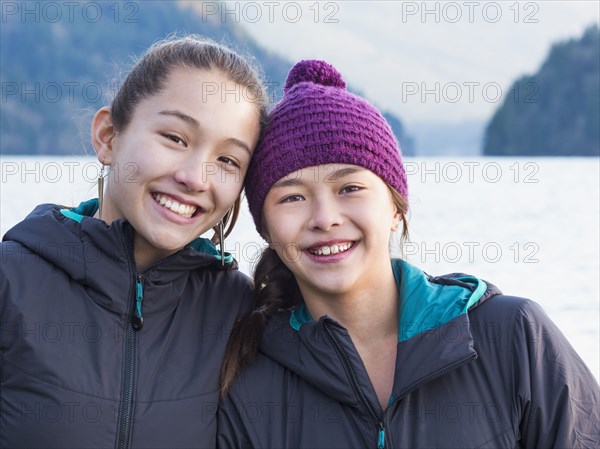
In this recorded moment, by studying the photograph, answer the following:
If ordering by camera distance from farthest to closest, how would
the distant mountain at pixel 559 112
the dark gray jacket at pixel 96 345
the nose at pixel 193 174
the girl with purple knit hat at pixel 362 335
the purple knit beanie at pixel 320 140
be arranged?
1. the distant mountain at pixel 559 112
2. the purple knit beanie at pixel 320 140
3. the nose at pixel 193 174
4. the girl with purple knit hat at pixel 362 335
5. the dark gray jacket at pixel 96 345

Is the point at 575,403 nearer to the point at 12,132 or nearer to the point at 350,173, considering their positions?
the point at 350,173

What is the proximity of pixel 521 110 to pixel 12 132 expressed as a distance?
164 feet

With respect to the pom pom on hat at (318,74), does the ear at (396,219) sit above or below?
below

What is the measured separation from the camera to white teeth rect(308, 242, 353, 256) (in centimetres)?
247

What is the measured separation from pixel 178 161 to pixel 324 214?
51 cm

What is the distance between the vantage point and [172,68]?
2.53 m

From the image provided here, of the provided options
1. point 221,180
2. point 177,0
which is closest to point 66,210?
point 221,180

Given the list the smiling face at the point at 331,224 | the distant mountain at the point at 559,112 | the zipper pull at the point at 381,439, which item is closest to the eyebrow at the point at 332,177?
the smiling face at the point at 331,224

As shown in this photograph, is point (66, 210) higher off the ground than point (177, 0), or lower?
lower

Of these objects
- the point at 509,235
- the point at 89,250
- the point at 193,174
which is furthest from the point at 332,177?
the point at 509,235

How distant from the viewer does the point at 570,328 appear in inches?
214

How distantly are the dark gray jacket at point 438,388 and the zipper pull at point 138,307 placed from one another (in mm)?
421

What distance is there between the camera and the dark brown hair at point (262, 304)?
2.54 meters

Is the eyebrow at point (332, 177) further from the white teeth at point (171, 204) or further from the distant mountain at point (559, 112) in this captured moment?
the distant mountain at point (559, 112)
